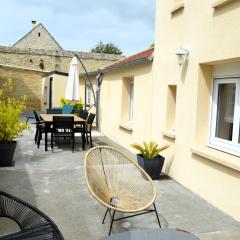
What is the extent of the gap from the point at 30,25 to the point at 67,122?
44.3 metres

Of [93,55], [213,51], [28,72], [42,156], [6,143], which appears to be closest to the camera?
[213,51]

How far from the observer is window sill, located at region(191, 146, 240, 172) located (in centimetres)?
515

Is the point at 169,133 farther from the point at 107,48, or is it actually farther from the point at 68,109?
the point at 107,48

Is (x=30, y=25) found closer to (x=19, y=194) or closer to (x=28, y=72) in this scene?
(x=28, y=72)

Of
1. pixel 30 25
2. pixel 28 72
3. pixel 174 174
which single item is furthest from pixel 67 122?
pixel 30 25

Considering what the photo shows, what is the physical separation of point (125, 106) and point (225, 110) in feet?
19.6

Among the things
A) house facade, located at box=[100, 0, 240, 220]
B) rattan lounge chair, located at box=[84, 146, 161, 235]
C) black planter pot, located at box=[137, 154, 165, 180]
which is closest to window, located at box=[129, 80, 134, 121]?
house facade, located at box=[100, 0, 240, 220]

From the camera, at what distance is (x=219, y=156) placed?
5.58 meters

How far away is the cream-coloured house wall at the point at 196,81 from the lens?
5.33 metres

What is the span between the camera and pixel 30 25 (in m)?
50.2

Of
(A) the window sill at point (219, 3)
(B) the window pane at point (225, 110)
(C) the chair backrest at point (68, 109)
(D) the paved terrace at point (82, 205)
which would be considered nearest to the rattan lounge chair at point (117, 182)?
(D) the paved terrace at point (82, 205)

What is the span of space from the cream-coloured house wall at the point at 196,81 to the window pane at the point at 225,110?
0.22 meters

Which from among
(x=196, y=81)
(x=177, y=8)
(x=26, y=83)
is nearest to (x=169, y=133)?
(x=196, y=81)

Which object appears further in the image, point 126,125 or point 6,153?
point 126,125
